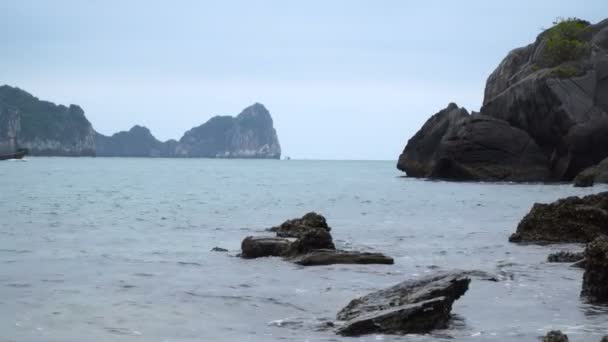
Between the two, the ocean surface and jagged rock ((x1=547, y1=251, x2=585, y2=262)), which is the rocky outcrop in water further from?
jagged rock ((x1=547, y1=251, x2=585, y2=262))

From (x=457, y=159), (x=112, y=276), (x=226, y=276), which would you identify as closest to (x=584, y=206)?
(x=226, y=276)

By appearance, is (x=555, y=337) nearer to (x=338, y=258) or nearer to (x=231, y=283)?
(x=231, y=283)

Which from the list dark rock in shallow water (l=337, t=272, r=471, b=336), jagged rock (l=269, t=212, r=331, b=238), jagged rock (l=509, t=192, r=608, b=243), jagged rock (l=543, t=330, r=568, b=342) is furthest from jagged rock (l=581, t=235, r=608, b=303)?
jagged rock (l=269, t=212, r=331, b=238)

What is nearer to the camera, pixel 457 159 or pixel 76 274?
pixel 76 274

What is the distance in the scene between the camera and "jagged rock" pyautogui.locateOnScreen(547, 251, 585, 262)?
15.5 meters

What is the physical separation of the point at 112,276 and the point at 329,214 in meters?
20.0

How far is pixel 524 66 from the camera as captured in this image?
72.9 metres

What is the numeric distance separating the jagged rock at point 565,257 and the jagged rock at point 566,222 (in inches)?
116

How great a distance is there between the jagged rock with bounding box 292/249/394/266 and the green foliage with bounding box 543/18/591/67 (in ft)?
187

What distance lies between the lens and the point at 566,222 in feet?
63.1

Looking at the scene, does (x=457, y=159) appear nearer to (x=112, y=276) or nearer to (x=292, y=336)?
(x=112, y=276)

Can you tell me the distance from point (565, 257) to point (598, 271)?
4.78m

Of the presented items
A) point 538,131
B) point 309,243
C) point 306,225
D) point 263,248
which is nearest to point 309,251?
point 309,243

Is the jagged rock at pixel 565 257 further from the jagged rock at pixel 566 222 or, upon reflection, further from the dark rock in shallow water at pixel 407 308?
the dark rock in shallow water at pixel 407 308
